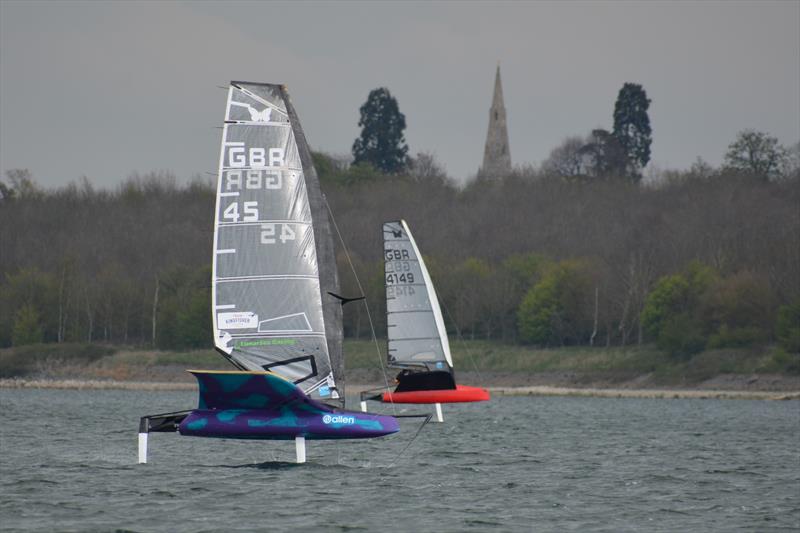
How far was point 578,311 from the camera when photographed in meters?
107

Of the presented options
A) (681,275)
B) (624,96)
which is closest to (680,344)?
(681,275)

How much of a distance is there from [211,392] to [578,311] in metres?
80.5

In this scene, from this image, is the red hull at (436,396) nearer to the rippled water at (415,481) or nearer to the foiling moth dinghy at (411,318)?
the foiling moth dinghy at (411,318)

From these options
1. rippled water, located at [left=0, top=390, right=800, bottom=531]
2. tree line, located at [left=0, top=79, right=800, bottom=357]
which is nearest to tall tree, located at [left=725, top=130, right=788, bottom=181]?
tree line, located at [left=0, top=79, right=800, bottom=357]

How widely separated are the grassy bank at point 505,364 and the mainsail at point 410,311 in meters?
38.4

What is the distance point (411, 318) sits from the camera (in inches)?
1940

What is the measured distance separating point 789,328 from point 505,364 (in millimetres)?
19609

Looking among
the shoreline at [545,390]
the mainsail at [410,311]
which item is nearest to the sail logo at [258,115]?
the mainsail at [410,311]

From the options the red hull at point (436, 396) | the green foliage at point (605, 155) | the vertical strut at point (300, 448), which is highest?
the green foliage at point (605, 155)

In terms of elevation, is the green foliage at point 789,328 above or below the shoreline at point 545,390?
above

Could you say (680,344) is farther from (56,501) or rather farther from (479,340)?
(56,501)

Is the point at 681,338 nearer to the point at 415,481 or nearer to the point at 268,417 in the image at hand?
the point at 415,481

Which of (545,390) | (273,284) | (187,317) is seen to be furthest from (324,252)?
(187,317)

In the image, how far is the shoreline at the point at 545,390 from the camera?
278 feet
